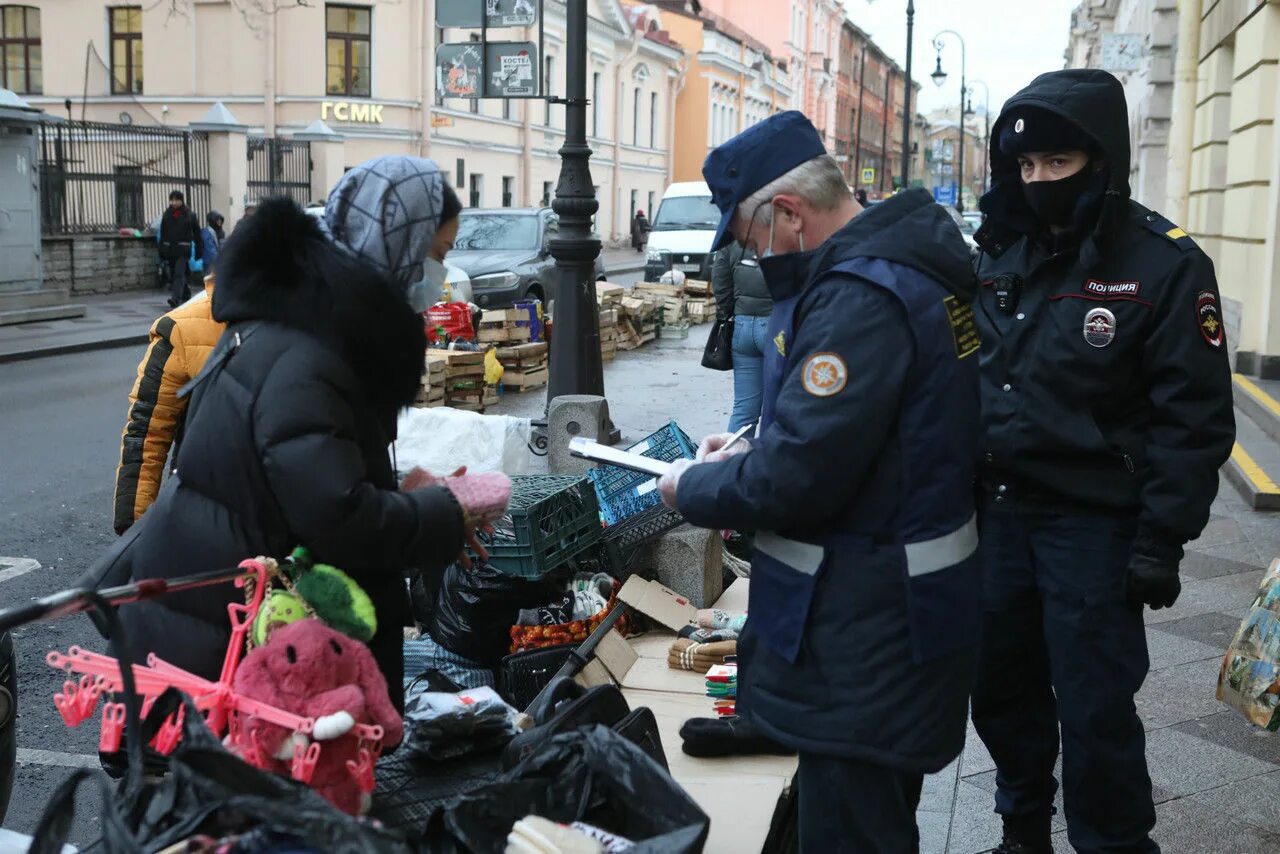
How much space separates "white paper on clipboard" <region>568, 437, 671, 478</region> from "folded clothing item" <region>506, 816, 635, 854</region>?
0.76 m

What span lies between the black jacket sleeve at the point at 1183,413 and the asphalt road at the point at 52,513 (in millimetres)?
3187

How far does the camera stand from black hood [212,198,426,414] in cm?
246

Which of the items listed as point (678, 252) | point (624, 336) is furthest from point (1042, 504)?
point (678, 252)

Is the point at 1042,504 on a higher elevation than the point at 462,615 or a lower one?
higher

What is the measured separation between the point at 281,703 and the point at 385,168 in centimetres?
104

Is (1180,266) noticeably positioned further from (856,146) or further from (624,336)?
(856,146)

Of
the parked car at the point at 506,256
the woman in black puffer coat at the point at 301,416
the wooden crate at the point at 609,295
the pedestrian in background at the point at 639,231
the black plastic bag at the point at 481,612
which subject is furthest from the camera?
the pedestrian in background at the point at 639,231

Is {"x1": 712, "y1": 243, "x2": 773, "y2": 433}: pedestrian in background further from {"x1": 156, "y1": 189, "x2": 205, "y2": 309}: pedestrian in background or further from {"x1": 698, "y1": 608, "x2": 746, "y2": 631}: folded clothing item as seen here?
{"x1": 156, "y1": 189, "x2": 205, "y2": 309}: pedestrian in background

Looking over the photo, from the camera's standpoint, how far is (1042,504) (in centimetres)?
330

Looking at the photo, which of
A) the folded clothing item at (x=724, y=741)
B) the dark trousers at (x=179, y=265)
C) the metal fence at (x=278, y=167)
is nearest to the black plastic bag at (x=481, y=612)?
the folded clothing item at (x=724, y=741)

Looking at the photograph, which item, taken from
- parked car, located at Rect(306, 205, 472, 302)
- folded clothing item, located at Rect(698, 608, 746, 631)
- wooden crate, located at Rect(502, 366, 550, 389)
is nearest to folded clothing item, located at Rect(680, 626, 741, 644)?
folded clothing item, located at Rect(698, 608, 746, 631)

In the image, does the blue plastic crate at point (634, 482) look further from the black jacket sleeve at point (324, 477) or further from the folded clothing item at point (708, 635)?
the black jacket sleeve at point (324, 477)

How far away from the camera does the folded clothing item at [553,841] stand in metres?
2.48

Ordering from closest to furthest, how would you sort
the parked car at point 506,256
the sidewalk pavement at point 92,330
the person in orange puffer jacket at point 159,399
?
the person in orange puffer jacket at point 159,399, the sidewalk pavement at point 92,330, the parked car at point 506,256
